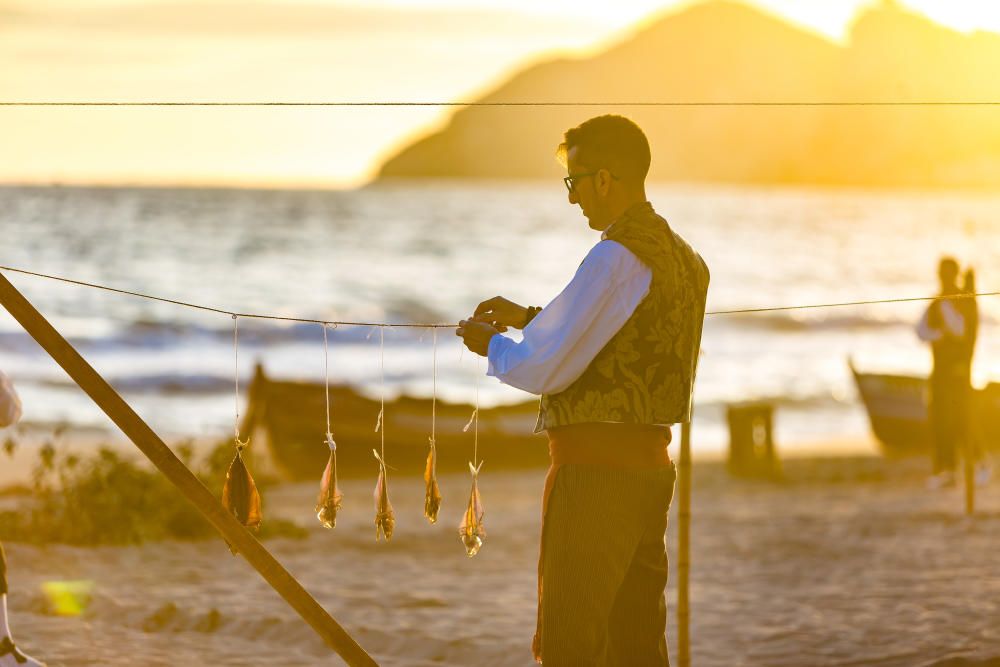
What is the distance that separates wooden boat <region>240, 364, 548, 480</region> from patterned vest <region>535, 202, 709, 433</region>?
1250 cm

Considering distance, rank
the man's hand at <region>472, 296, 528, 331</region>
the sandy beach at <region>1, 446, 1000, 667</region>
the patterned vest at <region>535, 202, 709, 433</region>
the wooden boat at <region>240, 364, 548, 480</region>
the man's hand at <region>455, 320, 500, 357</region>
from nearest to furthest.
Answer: the patterned vest at <region>535, 202, 709, 433</region>
the man's hand at <region>455, 320, 500, 357</region>
the man's hand at <region>472, 296, 528, 331</region>
the sandy beach at <region>1, 446, 1000, 667</region>
the wooden boat at <region>240, 364, 548, 480</region>

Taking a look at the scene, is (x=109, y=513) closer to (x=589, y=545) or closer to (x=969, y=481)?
(x=969, y=481)

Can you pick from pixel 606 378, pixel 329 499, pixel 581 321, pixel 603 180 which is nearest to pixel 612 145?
pixel 603 180

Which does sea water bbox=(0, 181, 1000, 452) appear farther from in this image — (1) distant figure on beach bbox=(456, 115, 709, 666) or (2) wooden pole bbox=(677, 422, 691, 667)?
(1) distant figure on beach bbox=(456, 115, 709, 666)

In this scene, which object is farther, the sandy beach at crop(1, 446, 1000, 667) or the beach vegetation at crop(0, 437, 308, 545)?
the beach vegetation at crop(0, 437, 308, 545)

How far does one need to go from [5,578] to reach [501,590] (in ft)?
13.6

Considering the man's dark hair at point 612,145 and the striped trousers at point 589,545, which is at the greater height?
the man's dark hair at point 612,145

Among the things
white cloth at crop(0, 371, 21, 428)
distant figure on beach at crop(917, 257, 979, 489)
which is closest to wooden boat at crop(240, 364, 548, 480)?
distant figure on beach at crop(917, 257, 979, 489)

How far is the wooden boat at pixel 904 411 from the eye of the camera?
16.8 meters

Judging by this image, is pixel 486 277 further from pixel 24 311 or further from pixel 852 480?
pixel 24 311

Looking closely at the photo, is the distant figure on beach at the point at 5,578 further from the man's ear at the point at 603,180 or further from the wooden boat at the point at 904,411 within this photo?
the wooden boat at the point at 904,411

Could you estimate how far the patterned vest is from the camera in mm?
3994

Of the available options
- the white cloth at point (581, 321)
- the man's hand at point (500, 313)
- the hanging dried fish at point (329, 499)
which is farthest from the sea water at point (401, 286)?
the white cloth at point (581, 321)

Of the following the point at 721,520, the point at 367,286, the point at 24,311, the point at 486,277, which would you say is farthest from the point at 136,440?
the point at 486,277
